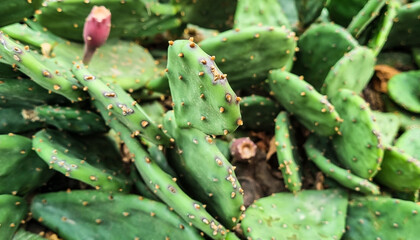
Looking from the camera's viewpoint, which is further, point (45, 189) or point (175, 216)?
point (45, 189)

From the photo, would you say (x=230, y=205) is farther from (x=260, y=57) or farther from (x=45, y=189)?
(x=45, y=189)

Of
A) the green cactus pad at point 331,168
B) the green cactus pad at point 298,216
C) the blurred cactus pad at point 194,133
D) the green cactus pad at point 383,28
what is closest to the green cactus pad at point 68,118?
the blurred cactus pad at point 194,133

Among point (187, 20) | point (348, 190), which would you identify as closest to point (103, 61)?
point (187, 20)

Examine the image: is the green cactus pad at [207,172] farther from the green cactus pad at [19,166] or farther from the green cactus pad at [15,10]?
the green cactus pad at [15,10]

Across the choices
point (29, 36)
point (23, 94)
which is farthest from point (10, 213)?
point (29, 36)

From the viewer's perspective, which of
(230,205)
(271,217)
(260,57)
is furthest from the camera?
(260,57)

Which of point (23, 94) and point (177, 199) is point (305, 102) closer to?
point (177, 199)

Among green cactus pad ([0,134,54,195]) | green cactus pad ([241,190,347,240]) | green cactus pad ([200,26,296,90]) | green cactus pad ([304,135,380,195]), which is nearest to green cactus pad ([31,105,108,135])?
green cactus pad ([0,134,54,195])
